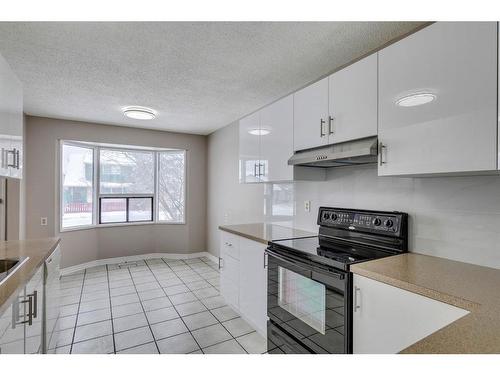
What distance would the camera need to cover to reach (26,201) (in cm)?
374

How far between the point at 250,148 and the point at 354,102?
137 cm

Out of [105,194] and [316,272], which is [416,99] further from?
[105,194]

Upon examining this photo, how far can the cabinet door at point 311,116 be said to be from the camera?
6.56 feet

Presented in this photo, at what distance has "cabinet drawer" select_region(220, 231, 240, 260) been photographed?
2.70 meters

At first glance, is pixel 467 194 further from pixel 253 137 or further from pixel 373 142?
pixel 253 137

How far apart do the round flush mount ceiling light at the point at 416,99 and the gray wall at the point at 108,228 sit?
4.01 metres

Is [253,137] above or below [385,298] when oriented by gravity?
above

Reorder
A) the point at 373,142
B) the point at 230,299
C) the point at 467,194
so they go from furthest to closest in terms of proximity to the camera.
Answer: the point at 230,299 < the point at 373,142 < the point at 467,194

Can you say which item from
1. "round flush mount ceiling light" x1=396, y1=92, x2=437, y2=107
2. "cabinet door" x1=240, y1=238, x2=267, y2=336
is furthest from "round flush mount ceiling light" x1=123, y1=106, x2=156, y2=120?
"round flush mount ceiling light" x1=396, y1=92, x2=437, y2=107

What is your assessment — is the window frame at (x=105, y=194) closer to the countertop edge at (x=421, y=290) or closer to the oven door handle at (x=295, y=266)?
the oven door handle at (x=295, y=266)
